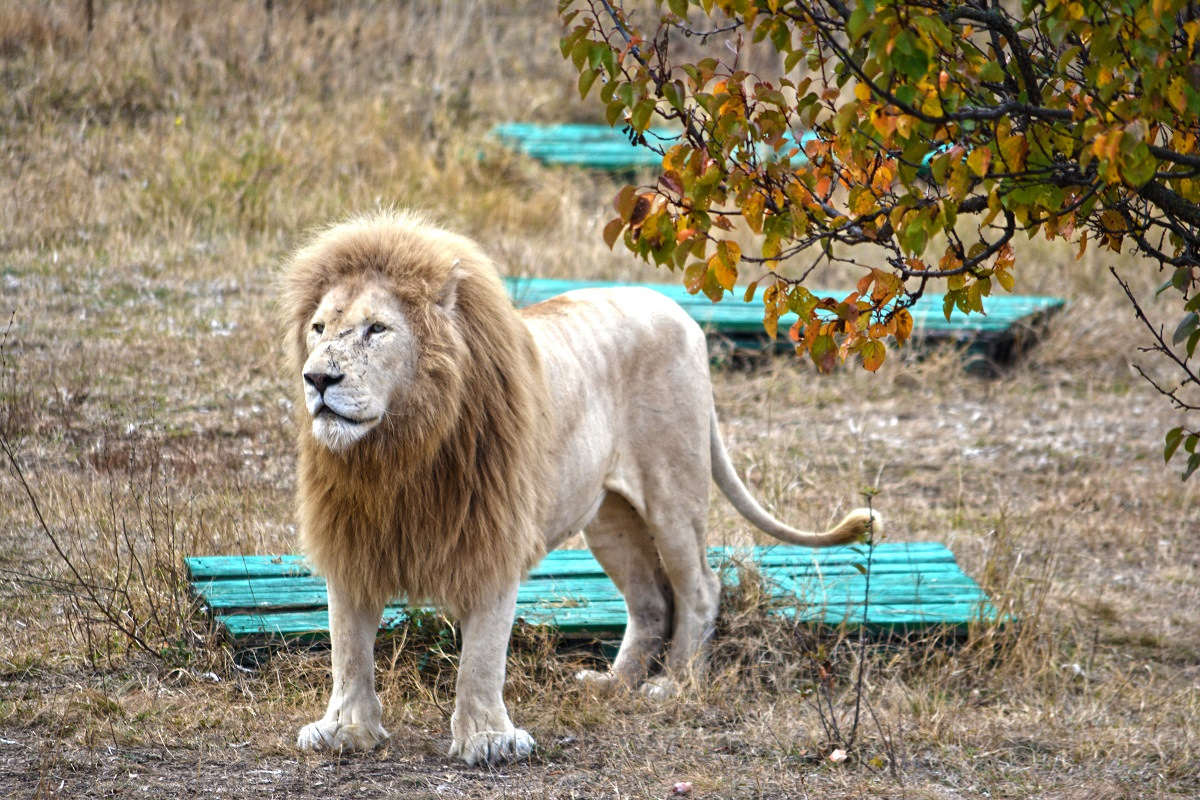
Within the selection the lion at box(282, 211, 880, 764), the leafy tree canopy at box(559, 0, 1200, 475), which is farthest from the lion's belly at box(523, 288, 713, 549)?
the leafy tree canopy at box(559, 0, 1200, 475)

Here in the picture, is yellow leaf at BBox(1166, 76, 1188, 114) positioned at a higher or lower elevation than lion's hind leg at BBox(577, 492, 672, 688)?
higher

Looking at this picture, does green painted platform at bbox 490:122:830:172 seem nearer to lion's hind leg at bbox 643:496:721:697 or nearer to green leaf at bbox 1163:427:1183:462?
lion's hind leg at bbox 643:496:721:697

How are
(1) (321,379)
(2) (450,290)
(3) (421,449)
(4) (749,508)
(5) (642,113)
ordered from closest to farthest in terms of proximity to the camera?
(5) (642,113) < (1) (321,379) < (3) (421,449) < (2) (450,290) < (4) (749,508)

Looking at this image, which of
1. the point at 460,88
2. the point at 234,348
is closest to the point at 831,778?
the point at 234,348

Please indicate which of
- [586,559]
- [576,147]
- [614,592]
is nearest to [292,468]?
[586,559]

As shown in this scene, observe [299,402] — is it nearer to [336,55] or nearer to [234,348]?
[234,348]

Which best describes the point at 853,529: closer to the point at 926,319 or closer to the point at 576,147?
the point at 926,319

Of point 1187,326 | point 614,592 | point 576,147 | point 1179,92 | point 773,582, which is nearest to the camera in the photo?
point 1179,92

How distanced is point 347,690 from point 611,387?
137cm

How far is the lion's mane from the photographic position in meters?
3.48

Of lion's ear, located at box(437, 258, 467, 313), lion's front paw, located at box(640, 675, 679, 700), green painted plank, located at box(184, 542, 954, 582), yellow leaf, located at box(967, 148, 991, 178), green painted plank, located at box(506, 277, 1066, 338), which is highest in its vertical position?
yellow leaf, located at box(967, 148, 991, 178)

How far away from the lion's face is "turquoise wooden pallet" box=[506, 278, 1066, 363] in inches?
181

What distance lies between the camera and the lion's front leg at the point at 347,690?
3.56 m

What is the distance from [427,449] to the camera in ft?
11.4
